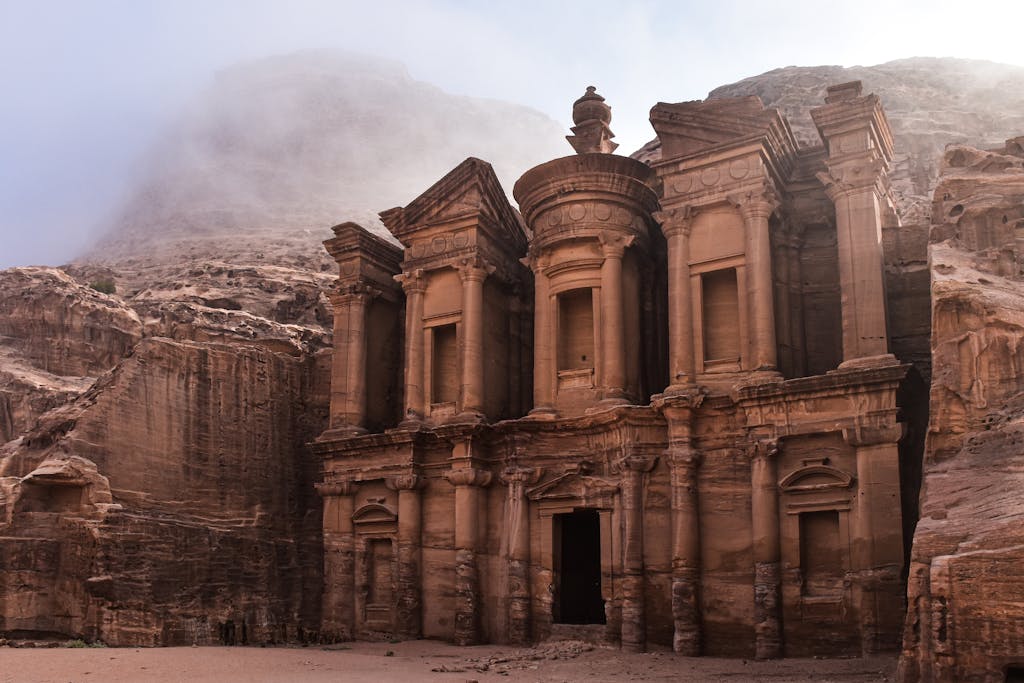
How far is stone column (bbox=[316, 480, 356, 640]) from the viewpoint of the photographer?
2425 centimetres

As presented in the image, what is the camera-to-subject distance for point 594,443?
21.9 m

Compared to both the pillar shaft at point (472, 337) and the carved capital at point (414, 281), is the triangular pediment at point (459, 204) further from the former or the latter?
the pillar shaft at point (472, 337)

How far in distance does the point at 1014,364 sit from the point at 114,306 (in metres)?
27.7

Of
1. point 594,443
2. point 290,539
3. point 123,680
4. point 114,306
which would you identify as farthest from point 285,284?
point 123,680

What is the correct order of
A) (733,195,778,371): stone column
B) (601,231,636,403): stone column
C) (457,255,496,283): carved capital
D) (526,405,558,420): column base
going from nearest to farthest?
(733,195,778,371): stone column → (601,231,636,403): stone column → (526,405,558,420): column base → (457,255,496,283): carved capital

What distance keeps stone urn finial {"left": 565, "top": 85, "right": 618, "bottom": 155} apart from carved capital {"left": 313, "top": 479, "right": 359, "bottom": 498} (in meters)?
10.0

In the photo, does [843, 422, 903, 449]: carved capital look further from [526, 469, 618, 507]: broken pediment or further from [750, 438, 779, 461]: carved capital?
[526, 469, 618, 507]: broken pediment

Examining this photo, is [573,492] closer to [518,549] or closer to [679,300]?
[518,549]

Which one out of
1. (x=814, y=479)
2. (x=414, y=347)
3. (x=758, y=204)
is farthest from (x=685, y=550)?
(x=414, y=347)

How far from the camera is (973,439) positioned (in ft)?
40.3

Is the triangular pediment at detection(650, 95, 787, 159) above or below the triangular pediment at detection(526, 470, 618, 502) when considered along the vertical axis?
above

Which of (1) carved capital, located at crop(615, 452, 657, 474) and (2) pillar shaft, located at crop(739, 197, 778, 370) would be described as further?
(1) carved capital, located at crop(615, 452, 657, 474)

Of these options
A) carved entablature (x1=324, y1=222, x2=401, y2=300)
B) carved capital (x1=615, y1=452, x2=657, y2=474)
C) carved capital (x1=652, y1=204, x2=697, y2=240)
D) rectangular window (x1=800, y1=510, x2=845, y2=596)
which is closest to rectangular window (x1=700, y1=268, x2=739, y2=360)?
carved capital (x1=652, y1=204, x2=697, y2=240)

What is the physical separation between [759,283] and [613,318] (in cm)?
332
